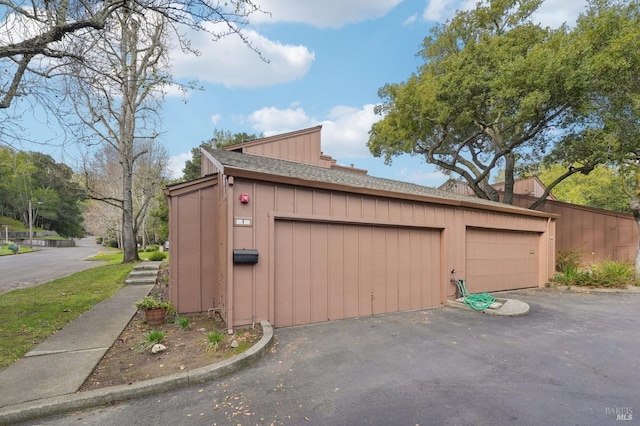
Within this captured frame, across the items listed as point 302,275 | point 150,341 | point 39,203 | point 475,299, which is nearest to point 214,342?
point 150,341

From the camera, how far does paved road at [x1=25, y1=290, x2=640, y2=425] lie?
2803mm

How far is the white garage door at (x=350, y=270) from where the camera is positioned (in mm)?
5531

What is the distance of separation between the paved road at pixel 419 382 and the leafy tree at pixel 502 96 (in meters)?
9.24

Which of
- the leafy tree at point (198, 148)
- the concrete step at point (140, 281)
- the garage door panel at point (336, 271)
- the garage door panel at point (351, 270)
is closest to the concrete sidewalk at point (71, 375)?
the garage door panel at point (336, 271)

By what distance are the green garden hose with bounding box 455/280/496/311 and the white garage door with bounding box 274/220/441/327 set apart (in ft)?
2.05

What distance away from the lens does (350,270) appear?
620 centimetres

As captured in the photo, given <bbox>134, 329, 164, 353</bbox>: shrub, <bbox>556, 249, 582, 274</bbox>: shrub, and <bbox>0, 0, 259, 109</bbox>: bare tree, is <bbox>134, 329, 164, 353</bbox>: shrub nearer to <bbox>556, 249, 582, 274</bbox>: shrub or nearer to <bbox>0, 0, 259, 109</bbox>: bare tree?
<bbox>0, 0, 259, 109</bbox>: bare tree

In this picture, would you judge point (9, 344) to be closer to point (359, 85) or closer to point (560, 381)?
point (560, 381)

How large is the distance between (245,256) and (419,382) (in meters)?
2.94

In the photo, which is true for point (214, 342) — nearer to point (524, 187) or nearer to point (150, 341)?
point (150, 341)

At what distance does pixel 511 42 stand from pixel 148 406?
1673 cm

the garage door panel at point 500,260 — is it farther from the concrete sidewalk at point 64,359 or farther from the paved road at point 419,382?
the concrete sidewalk at point 64,359

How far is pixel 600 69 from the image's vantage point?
1050 cm

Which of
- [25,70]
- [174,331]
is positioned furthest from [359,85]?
[174,331]
